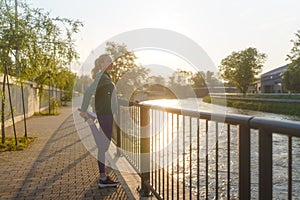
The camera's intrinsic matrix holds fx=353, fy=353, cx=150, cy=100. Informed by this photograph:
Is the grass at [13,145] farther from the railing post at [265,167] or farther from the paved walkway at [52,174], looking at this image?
the railing post at [265,167]

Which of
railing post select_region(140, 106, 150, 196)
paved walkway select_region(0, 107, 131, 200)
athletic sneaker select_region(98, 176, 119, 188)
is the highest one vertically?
railing post select_region(140, 106, 150, 196)

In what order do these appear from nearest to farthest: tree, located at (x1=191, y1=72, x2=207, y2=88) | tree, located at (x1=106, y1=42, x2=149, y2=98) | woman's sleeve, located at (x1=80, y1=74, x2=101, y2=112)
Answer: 1. woman's sleeve, located at (x1=80, y1=74, x2=101, y2=112)
2. tree, located at (x1=106, y1=42, x2=149, y2=98)
3. tree, located at (x1=191, y1=72, x2=207, y2=88)

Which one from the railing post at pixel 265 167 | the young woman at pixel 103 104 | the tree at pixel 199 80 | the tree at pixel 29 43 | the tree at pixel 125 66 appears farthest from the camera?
the tree at pixel 199 80

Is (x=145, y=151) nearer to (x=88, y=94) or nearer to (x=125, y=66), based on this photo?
(x=88, y=94)

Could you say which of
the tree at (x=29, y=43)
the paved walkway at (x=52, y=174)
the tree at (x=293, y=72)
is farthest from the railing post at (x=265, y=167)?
the tree at (x=293, y=72)

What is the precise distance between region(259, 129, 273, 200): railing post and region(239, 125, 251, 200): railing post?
0.67 ft

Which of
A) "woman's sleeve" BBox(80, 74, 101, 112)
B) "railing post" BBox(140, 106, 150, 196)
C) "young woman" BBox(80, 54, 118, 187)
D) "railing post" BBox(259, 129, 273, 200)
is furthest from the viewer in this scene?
"young woman" BBox(80, 54, 118, 187)

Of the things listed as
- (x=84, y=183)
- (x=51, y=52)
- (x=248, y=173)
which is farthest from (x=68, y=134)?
(x=248, y=173)

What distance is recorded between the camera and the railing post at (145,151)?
478 cm

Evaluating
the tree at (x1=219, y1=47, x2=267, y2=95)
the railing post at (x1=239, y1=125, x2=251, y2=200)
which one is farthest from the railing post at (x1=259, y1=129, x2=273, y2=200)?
the tree at (x1=219, y1=47, x2=267, y2=95)

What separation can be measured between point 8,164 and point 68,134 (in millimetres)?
5317

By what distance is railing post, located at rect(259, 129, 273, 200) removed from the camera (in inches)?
69.4

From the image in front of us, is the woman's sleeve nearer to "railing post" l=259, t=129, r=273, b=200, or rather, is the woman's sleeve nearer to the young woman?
the young woman

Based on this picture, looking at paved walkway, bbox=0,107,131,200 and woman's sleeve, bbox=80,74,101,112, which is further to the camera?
woman's sleeve, bbox=80,74,101,112
